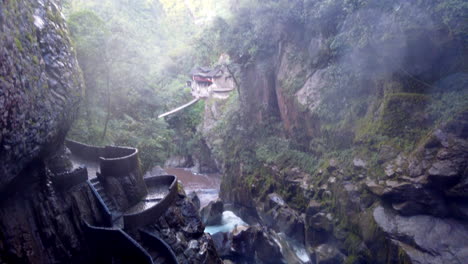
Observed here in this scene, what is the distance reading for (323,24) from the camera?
17047 mm

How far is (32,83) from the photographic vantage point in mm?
7270

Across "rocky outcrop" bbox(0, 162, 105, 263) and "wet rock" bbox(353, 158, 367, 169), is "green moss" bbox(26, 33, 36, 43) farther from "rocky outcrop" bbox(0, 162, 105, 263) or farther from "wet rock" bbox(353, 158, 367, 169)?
"wet rock" bbox(353, 158, 367, 169)

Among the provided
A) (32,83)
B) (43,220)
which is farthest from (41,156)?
(32,83)

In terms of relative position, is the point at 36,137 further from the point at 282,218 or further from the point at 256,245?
the point at 282,218

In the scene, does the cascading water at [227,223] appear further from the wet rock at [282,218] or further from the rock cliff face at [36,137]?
the rock cliff face at [36,137]

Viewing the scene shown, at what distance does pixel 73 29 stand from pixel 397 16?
14.7 metres

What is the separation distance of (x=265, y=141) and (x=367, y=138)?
8.16 metres

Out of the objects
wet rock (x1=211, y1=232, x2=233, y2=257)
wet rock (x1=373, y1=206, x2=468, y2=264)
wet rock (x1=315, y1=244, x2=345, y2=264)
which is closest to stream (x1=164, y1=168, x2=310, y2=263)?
wet rock (x1=315, y1=244, x2=345, y2=264)

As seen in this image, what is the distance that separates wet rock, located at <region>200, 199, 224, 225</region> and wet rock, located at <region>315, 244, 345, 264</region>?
708 centimetres

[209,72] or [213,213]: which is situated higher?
[209,72]

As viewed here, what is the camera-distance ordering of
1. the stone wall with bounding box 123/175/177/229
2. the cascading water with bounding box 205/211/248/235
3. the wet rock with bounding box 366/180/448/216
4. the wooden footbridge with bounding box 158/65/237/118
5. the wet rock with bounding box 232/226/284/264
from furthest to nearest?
the wooden footbridge with bounding box 158/65/237/118 → the cascading water with bounding box 205/211/248/235 → the wet rock with bounding box 232/226/284/264 → the wet rock with bounding box 366/180/448/216 → the stone wall with bounding box 123/175/177/229

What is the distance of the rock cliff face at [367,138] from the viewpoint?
415 inches

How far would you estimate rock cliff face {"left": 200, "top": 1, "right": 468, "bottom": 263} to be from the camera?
1054 cm

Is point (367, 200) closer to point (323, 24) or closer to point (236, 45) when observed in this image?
point (323, 24)
